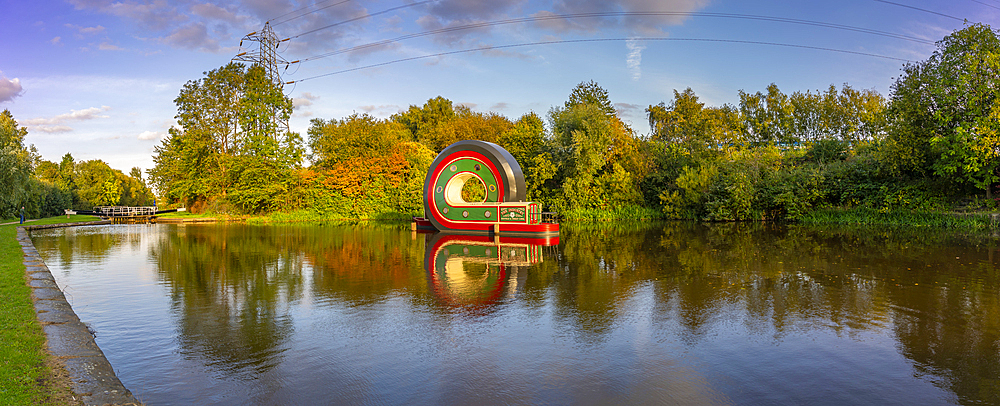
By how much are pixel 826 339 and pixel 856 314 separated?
1511 millimetres

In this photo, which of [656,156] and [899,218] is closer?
[899,218]

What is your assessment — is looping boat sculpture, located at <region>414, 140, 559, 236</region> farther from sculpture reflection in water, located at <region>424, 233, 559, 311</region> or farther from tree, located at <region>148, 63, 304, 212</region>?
tree, located at <region>148, 63, 304, 212</region>

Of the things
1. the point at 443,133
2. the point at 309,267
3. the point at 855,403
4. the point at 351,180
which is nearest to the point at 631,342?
the point at 855,403

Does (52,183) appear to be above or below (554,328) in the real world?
above

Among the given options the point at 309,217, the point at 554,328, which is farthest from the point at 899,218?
the point at 309,217

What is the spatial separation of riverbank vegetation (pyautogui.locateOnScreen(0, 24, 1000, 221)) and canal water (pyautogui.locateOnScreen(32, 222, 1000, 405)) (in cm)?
1183

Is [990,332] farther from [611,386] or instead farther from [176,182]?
[176,182]

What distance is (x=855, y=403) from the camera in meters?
4.11

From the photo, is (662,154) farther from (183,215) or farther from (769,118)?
(183,215)

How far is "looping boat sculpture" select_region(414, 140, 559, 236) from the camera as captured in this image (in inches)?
795

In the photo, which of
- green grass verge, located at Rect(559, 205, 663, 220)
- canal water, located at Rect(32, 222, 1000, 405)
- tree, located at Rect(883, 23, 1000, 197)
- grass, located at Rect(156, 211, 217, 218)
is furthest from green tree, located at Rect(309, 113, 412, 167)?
tree, located at Rect(883, 23, 1000, 197)

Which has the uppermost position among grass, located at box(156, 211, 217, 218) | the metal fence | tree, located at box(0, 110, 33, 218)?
tree, located at box(0, 110, 33, 218)

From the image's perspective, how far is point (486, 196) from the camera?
21922mm

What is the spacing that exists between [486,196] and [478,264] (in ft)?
32.5
